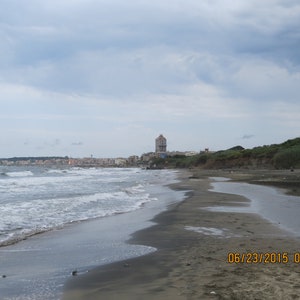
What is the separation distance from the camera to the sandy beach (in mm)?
5082

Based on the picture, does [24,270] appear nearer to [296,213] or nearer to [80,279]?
[80,279]

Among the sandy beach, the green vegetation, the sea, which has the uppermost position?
the green vegetation

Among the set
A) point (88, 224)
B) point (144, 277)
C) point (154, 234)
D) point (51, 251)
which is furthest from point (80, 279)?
point (88, 224)
